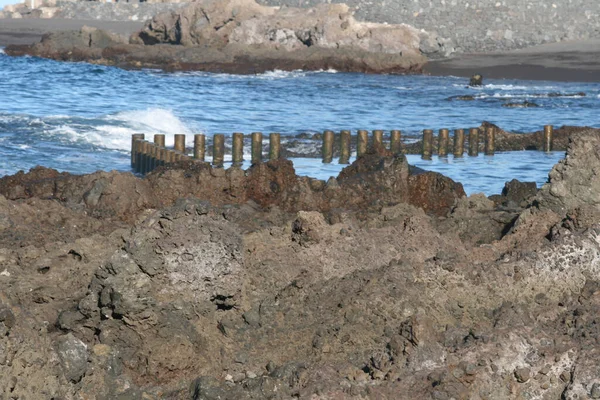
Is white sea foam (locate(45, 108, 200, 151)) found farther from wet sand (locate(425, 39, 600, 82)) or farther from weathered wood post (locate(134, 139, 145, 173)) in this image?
wet sand (locate(425, 39, 600, 82))

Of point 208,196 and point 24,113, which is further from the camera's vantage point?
point 24,113

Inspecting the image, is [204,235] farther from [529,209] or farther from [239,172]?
[239,172]

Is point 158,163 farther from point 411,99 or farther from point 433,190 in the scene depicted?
point 411,99

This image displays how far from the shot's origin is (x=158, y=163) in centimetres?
1303

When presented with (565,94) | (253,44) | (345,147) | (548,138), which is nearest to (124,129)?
(345,147)

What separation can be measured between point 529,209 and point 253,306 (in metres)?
2.13

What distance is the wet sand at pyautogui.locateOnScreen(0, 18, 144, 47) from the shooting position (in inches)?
2392

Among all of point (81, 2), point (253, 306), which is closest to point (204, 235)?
point (253, 306)

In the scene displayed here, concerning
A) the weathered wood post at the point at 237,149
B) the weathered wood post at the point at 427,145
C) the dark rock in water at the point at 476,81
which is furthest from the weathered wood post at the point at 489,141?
the dark rock in water at the point at 476,81

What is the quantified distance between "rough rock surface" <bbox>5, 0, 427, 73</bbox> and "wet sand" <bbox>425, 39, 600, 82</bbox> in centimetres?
179

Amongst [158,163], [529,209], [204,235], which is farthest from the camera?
[158,163]

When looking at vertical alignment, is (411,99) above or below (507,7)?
below

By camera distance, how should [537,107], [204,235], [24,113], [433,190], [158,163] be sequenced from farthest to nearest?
[537,107]
[24,113]
[158,163]
[433,190]
[204,235]

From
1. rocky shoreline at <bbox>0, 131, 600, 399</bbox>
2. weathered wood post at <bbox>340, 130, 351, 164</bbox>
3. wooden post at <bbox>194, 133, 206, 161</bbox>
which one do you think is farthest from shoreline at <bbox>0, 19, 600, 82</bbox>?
rocky shoreline at <bbox>0, 131, 600, 399</bbox>
